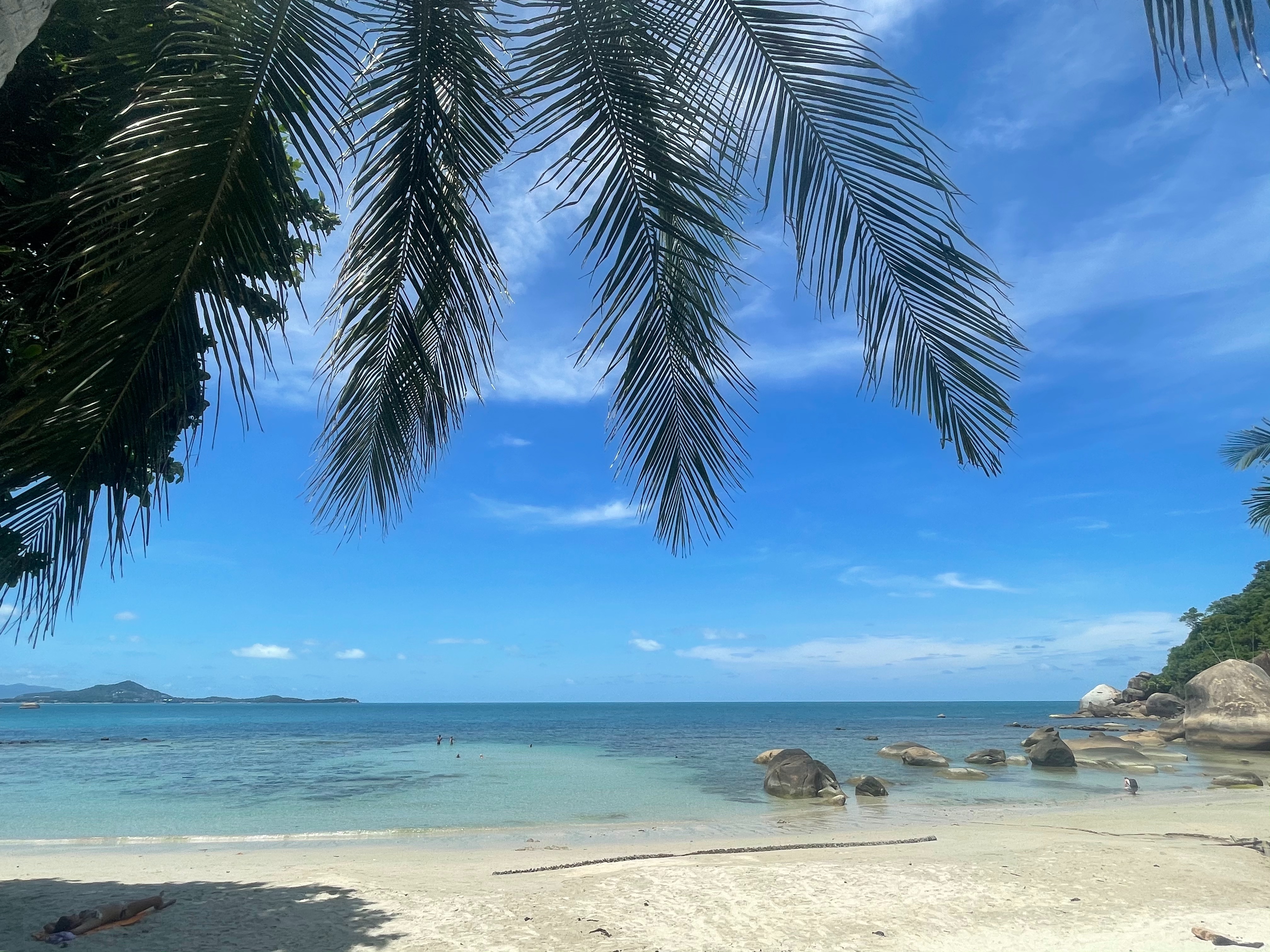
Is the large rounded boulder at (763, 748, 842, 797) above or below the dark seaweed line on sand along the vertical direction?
below

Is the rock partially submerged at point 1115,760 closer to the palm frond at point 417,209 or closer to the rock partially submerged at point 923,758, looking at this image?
the rock partially submerged at point 923,758

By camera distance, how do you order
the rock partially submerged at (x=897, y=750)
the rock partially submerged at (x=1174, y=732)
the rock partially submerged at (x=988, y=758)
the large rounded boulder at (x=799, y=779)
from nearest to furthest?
1. the large rounded boulder at (x=799, y=779)
2. the rock partially submerged at (x=988, y=758)
3. the rock partially submerged at (x=897, y=750)
4. the rock partially submerged at (x=1174, y=732)

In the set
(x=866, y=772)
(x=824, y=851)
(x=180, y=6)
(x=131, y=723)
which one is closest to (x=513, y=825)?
(x=824, y=851)

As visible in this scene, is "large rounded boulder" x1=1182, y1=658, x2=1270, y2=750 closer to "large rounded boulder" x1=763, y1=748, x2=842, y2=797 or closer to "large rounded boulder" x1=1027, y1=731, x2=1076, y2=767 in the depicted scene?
"large rounded boulder" x1=1027, y1=731, x2=1076, y2=767

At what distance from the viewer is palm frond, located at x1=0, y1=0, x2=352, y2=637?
264 centimetres

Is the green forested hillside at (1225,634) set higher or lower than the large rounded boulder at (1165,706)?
higher

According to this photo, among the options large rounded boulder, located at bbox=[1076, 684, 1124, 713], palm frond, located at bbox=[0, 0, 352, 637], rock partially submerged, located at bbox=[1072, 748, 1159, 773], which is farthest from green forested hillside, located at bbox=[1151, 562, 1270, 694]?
palm frond, located at bbox=[0, 0, 352, 637]

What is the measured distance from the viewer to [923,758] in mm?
26453

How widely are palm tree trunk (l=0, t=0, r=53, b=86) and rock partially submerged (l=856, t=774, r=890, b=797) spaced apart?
66.1 ft

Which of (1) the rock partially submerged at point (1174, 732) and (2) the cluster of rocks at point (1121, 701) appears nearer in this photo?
(1) the rock partially submerged at point (1174, 732)

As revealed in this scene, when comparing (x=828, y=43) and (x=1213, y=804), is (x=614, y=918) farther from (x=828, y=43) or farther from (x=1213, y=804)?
(x=1213, y=804)

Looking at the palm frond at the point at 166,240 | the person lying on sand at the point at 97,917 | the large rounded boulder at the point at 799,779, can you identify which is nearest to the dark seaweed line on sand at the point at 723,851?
the person lying on sand at the point at 97,917

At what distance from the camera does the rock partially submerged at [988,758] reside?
26.0 meters

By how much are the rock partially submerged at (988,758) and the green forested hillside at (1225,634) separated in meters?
23.1
